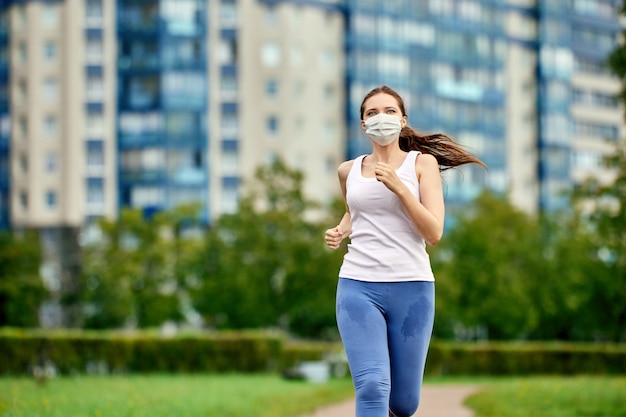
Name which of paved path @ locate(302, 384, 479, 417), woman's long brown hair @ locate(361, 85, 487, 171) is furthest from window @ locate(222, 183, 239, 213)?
woman's long brown hair @ locate(361, 85, 487, 171)

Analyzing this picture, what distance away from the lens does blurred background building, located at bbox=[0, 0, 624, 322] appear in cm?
8675

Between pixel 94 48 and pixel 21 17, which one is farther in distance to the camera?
pixel 21 17

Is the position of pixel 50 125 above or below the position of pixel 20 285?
above

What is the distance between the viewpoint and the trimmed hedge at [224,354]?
41281 millimetres

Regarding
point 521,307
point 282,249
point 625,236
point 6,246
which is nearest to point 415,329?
point 625,236

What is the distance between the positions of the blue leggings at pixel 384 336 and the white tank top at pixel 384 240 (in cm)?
6

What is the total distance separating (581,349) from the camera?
53.2m

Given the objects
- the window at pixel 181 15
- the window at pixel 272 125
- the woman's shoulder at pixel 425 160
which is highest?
the window at pixel 181 15

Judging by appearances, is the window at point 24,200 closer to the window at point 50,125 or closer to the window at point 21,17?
the window at point 50,125

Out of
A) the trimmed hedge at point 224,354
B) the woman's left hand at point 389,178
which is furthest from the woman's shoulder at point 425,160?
the trimmed hedge at point 224,354

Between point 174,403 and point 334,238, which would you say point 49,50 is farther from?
point 334,238

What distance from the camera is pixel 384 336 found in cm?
712

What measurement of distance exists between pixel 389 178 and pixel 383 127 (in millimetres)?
412

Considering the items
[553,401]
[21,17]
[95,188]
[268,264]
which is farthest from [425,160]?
[21,17]
